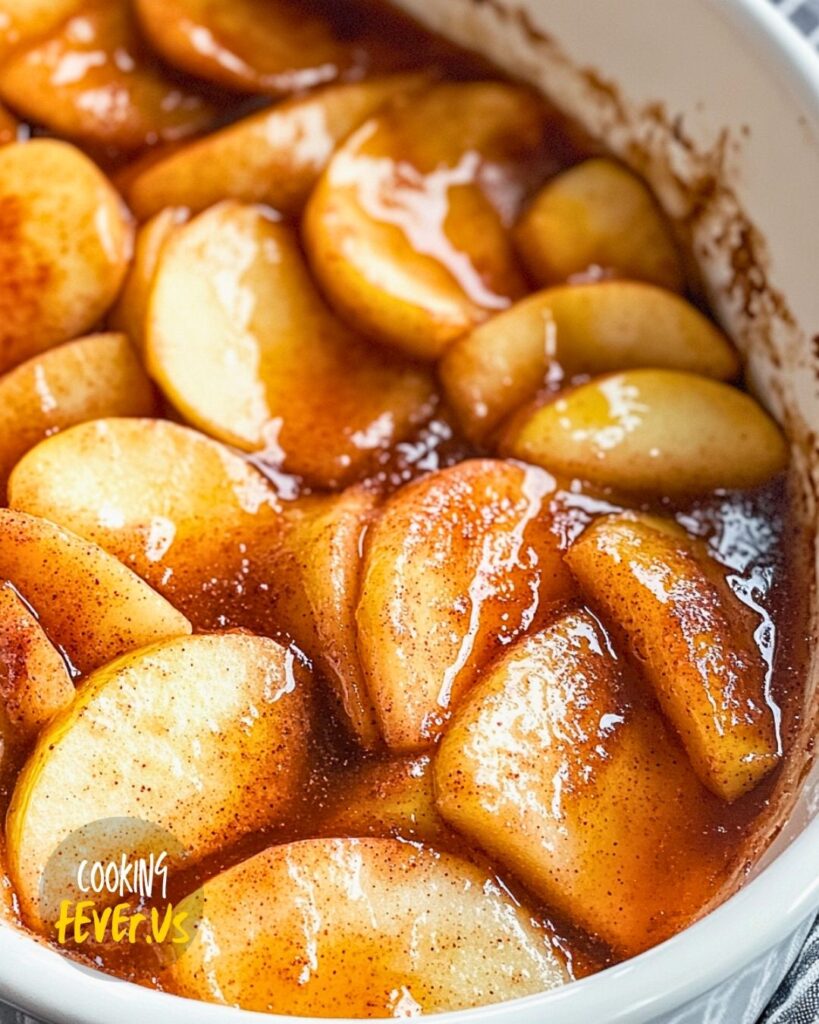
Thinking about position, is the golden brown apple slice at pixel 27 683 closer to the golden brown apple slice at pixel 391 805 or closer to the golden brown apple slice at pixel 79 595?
the golden brown apple slice at pixel 79 595

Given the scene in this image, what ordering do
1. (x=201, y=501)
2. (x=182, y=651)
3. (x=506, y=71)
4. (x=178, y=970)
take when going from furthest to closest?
(x=506, y=71), (x=201, y=501), (x=182, y=651), (x=178, y=970)

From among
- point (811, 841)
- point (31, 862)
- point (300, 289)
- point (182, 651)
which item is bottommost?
point (31, 862)

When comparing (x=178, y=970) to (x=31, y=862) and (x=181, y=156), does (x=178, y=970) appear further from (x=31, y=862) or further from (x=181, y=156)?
(x=181, y=156)

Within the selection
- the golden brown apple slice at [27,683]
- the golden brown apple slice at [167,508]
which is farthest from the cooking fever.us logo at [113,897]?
the golden brown apple slice at [167,508]

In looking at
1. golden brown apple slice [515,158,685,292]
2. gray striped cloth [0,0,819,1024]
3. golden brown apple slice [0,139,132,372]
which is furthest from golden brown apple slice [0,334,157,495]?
gray striped cloth [0,0,819,1024]

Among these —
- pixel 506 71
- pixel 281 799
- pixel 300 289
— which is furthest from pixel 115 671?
pixel 506 71

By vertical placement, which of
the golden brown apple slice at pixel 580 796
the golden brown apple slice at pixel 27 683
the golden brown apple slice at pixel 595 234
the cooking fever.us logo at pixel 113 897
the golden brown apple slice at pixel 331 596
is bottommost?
the cooking fever.us logo at pixel 113 897

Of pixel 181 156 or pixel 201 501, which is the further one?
pixel 181 156

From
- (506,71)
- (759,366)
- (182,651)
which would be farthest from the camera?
(506,71)
